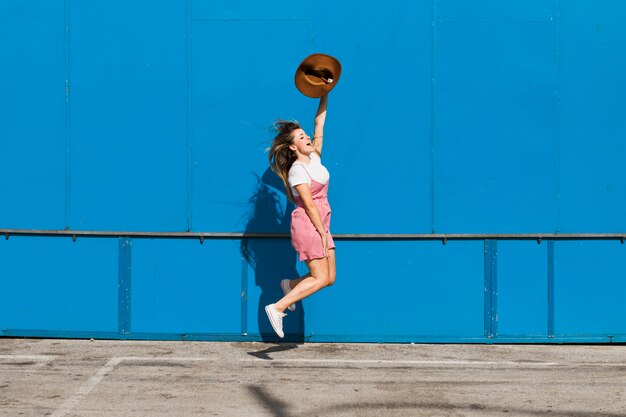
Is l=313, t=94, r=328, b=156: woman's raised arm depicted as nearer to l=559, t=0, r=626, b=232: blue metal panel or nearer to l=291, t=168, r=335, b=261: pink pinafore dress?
l=291, t=168, r=335, b=261: pink pinafore dress

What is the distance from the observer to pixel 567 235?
25.3ft

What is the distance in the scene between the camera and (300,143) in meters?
7.24

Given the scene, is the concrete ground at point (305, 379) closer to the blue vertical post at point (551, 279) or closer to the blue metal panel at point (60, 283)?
the blue metal panel at point (60, 283)

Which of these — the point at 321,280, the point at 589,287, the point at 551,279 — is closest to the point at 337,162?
the point at 321,280

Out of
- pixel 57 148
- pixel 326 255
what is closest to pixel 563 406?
pixel 326 255

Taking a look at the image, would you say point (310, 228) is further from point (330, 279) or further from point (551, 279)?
point (551, 279)

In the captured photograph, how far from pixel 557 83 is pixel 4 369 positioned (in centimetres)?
484

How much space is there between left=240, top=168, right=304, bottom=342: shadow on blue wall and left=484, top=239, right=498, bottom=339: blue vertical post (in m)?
1.53

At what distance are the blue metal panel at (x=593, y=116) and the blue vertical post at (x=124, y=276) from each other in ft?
11.8

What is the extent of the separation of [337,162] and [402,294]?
1209 mm

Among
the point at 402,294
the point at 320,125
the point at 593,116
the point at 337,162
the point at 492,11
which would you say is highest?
the point at 492,11

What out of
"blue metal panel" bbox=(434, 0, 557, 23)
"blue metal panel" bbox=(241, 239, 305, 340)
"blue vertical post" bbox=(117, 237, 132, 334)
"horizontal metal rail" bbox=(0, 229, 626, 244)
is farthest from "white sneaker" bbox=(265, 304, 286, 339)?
"blue metal panel" bbox=(434, 0, 557, 23)

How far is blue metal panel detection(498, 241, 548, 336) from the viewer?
25.5ft

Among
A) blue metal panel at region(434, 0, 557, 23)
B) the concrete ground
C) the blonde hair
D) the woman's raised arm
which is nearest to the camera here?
the concrete ground
